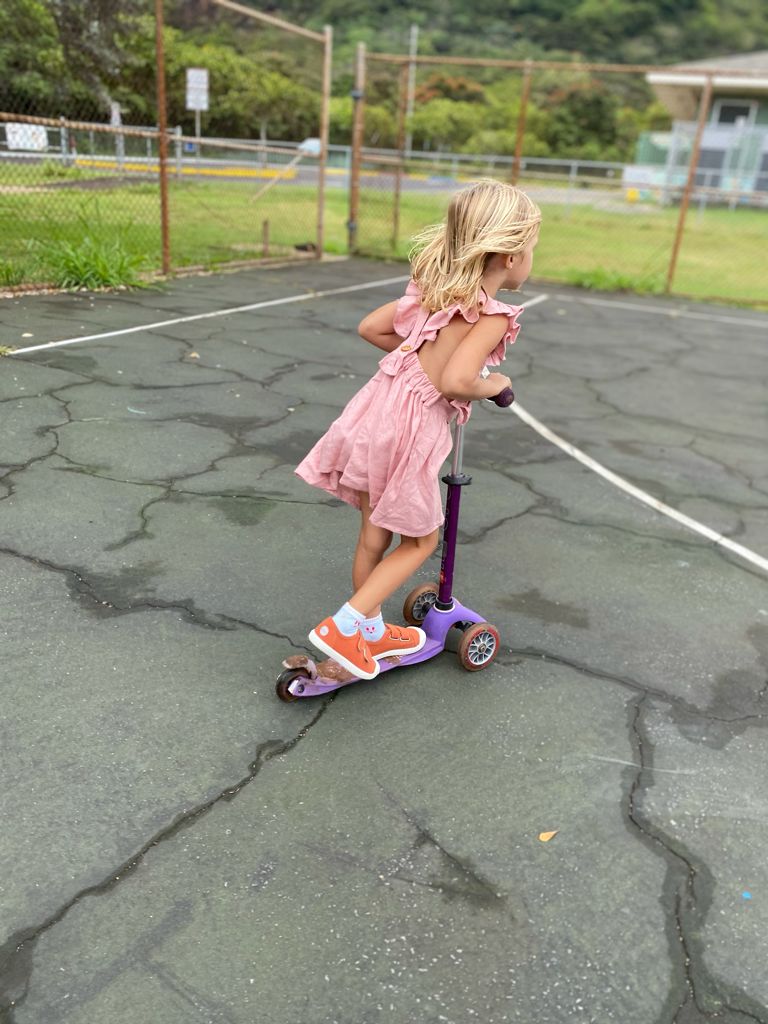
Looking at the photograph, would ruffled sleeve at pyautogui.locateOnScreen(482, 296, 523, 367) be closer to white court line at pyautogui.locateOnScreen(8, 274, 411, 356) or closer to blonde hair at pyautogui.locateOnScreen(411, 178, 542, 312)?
blonde hair at pyautogui.locateOnScreen(411, 178, 542, 312)

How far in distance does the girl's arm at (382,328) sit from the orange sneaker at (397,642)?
953 millimetres

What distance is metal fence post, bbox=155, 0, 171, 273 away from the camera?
26.5ft

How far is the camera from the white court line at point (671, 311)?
428 inches

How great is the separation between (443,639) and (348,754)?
0.66m

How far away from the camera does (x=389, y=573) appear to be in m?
2.54

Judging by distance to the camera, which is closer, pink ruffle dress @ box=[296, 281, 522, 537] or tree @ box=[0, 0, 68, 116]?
pink ruffle dress @ box=[296, 281, 522, 537]

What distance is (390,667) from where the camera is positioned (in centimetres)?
277

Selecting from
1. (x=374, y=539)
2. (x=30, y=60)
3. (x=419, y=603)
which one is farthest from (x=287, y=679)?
(x=30, y=60)

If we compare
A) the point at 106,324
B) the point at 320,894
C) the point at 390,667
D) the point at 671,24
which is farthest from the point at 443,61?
the point at 671,24

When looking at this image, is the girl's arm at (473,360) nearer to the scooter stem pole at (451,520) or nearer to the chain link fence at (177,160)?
the scooter stem pole at (451,520)

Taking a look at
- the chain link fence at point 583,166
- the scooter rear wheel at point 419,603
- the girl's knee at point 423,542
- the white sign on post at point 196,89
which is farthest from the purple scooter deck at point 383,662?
the white sign on post at point 196,89

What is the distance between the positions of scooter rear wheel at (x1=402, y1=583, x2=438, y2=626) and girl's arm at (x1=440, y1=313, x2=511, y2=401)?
98cm

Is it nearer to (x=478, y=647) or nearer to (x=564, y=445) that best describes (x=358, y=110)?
(x=564, y=445)

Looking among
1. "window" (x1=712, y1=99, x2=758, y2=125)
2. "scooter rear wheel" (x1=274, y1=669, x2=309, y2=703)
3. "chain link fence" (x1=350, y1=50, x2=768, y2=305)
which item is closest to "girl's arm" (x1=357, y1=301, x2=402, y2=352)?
"scooter rear wheel" (x1=274, y1=669, x2=309, y2=703)
